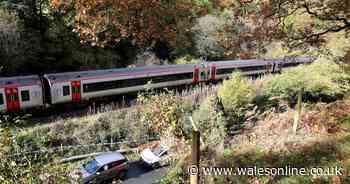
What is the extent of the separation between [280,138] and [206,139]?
261 cm

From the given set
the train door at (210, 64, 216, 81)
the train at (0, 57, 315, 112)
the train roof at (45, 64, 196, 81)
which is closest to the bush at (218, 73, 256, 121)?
the train at (0, 57, 315, 112)

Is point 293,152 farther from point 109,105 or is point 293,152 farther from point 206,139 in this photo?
point 109,105

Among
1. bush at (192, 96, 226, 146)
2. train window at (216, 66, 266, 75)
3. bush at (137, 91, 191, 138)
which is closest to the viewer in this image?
bush at (137, 91, 191, 138)

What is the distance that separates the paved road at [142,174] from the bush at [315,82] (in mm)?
8755

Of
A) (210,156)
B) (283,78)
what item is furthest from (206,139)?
(283,78)

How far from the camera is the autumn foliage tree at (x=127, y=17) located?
5.20 m

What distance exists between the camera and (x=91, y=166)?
11953 mm

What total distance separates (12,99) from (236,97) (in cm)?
1080

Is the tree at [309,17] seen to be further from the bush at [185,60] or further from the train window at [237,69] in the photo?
the bush at [185,60]

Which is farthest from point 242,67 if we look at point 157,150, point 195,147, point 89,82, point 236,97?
point 195,147

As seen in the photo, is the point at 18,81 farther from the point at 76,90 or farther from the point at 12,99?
the point at 76,90

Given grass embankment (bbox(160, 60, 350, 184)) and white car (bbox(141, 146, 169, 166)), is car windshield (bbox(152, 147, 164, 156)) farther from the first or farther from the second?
grass embankment (bbox(160, 60, 350, 184))

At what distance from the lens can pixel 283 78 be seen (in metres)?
17.6

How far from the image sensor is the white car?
13203 mm
